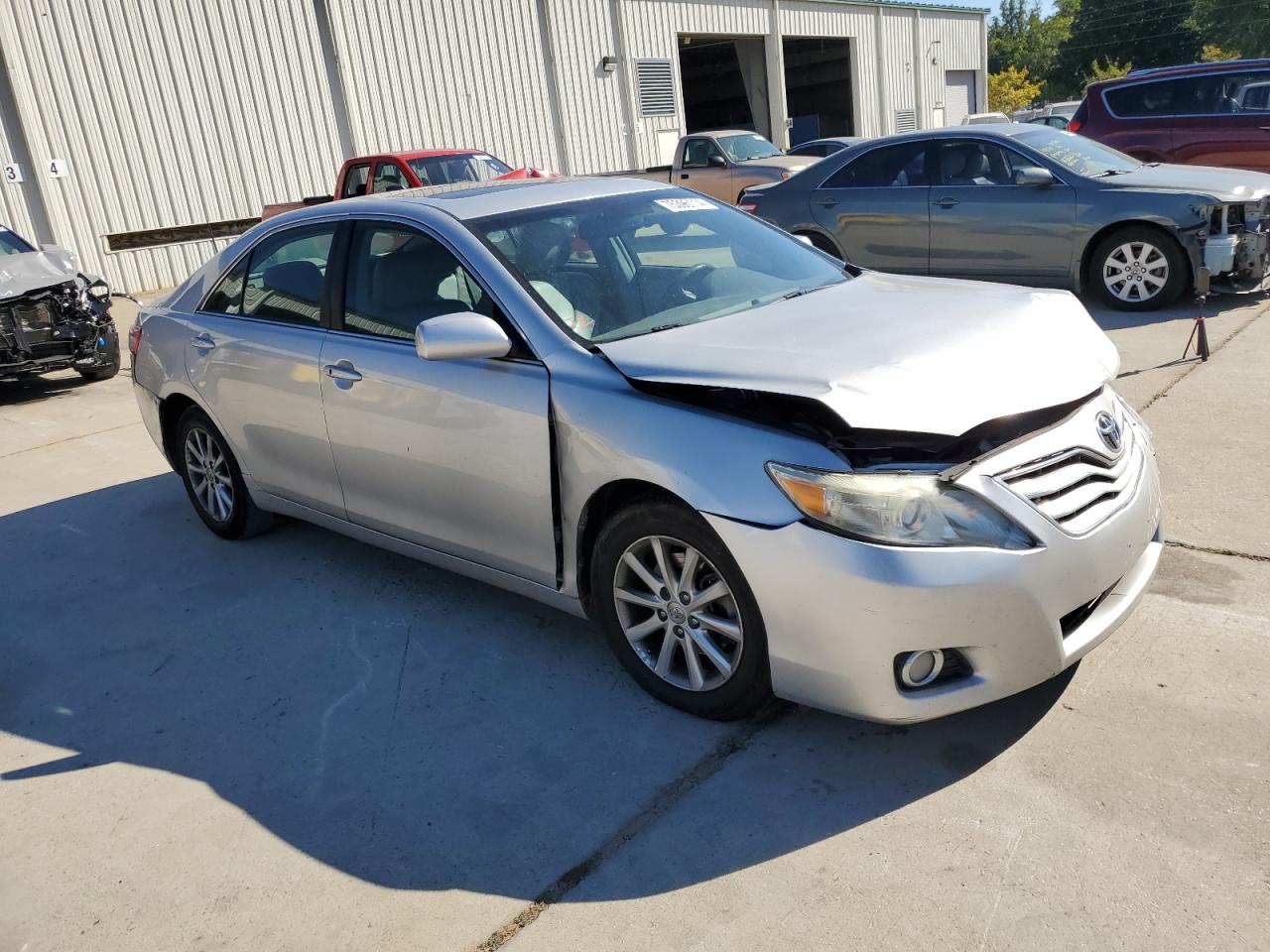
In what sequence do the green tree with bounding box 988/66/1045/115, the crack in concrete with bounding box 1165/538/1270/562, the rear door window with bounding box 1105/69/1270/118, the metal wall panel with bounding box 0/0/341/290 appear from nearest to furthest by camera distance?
the crack in concrete with bounding box 1165/538/1270/562
the rear door window with bounding box 1105/69/1270/118
the metal wall panel with bounding box 0/0/341/290
the green tree with bounding box 988/66/1045/115

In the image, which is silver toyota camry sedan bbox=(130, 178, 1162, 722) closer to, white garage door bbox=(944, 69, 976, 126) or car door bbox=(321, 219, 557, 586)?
car door bbox=(321, 219, 557, 586)

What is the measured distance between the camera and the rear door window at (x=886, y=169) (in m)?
9.37

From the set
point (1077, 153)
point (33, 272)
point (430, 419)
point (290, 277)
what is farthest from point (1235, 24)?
point (430, 419)

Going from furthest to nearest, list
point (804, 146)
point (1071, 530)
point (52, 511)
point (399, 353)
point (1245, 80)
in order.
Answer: point (804, 146)
point (1245, 80)
point (52, 511)
point (399, 353)
point (1071, 530)

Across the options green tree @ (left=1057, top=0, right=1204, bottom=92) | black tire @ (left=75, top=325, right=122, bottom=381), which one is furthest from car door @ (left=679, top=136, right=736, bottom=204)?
green tree @ (left=1057, top=0, right=1204, bottom=92)

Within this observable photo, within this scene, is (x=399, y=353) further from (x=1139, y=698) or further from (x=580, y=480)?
(x=1139, y=698)

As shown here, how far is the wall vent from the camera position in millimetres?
23094

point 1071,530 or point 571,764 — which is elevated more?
point 1071,530

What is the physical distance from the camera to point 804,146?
18.1m

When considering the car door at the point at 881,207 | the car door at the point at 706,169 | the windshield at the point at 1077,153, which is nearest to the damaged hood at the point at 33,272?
the car door at the point at 881,207

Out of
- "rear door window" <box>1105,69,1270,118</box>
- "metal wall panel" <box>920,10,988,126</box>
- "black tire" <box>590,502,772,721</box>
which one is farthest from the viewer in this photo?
"metal wall panel" <box>920,10,988,126</box>

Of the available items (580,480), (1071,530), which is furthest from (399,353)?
(1071,530)

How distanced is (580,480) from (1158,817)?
72.6 inches

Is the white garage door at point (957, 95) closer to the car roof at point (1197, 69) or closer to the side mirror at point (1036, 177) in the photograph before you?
the car roof at point (1197, 69)
